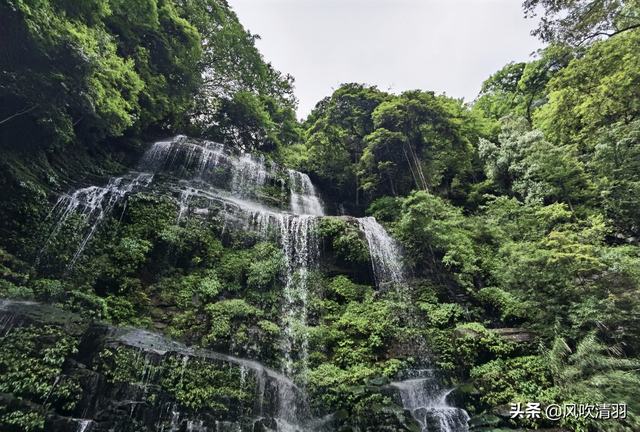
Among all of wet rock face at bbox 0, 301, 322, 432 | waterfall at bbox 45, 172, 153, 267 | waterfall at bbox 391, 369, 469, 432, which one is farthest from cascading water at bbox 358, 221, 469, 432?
waterfall at bbox 45, 172, 153, 267

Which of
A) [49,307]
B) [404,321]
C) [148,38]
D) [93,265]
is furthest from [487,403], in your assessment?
[148,38]

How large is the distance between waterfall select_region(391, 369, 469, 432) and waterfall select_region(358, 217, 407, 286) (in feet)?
12.7

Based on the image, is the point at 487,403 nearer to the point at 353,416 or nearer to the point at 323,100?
the point at 353,416

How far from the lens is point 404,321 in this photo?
10.1 meters

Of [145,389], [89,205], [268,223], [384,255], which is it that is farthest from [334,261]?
[89,205]

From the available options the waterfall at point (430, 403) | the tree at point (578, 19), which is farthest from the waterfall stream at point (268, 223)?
the tree at point (578, 19)

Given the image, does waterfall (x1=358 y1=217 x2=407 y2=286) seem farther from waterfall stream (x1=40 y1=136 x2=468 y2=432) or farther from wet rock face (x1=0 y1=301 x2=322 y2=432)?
wet rock face (x1=0 y1=301 x2=322 y2=432)

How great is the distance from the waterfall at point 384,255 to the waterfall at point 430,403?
3883 mm

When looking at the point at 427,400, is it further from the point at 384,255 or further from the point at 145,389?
the point at 145,389

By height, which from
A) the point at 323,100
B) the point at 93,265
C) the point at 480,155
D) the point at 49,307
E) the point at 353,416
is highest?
the point at 323,100

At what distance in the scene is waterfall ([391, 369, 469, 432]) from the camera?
6789 millimetres

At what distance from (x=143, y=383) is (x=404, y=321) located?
7630 mm

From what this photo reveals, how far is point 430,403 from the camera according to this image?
305 inches

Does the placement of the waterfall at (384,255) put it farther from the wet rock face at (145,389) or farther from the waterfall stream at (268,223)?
the wet rock face at (145,389)
